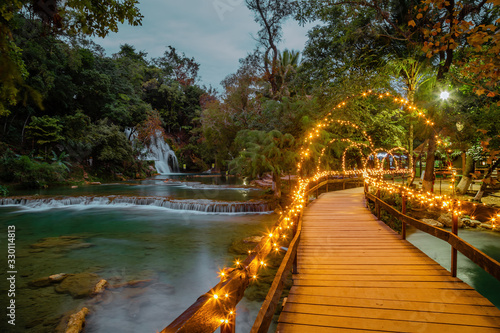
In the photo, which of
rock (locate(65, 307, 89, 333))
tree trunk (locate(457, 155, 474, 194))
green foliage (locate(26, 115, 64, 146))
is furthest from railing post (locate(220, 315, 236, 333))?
green foliage (locate(26, 115, 64, 146))

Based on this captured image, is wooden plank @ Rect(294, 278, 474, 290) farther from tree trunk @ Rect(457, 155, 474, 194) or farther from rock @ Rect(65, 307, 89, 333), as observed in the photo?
tree trunk @ Rect(457, 155, 474, 194)

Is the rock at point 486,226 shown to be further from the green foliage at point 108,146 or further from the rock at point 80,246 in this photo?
the green foliage at point 108,146

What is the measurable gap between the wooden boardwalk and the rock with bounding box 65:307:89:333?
4414mm

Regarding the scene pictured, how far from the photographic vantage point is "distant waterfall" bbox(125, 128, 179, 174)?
39.2 metres

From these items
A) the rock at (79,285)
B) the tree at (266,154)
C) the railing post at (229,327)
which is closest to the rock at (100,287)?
the rock at (79,285)

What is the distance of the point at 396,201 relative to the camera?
1359 centimetres

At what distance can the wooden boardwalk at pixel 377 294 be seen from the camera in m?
3.08

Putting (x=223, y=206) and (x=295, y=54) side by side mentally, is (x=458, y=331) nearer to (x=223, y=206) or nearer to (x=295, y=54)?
(x=223, y=206)

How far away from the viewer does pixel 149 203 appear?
17.0m

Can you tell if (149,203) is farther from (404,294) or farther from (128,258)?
(404,294)

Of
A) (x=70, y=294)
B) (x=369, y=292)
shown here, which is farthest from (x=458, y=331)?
(x=70, y=294)

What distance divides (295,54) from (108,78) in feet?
76.3

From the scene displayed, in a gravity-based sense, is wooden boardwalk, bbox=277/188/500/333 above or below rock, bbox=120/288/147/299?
A: above

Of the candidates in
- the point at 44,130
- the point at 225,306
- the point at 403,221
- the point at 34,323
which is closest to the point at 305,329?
the point at 225,306
